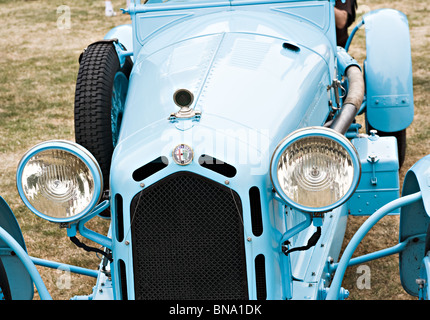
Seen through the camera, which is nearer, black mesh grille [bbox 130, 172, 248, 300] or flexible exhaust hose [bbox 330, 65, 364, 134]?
black mesh grille [bbox 130, 172, 248, 300]

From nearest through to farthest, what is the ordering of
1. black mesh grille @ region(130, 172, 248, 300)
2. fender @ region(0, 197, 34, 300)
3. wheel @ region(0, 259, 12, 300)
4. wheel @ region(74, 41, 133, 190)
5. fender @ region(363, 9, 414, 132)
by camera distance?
1. black mesh grille @ region(130, 172, 248, 300)
2. wheel @ region(0, 259, 12, 300)
3. fender @ region(0, 197, 34, 300)
4. wheel @ region(74, 41, 133, 190)
5. fender @ region(363, 9, 414, 132)

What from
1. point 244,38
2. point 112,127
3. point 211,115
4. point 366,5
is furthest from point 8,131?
point 366,5

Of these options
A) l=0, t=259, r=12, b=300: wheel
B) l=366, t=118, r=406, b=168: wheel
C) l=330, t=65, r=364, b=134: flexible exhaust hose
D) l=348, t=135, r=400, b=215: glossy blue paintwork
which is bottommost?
l=0, t=259, r=12, b=300: wheel

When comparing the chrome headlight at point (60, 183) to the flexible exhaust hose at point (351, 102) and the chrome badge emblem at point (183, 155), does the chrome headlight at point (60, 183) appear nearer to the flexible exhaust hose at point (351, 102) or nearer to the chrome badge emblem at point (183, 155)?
the chrome badge emblem at point (183, 155)

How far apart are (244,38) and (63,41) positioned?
21.1 ft

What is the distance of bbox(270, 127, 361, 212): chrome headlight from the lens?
2424 mm

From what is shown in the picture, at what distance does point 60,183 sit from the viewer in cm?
259

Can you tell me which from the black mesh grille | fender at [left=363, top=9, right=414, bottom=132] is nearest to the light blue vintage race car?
the black mesh grille

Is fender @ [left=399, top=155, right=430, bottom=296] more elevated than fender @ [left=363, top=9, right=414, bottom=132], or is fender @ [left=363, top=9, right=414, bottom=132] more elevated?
fender @ [left=363, top=9, right=414, bottom=132]

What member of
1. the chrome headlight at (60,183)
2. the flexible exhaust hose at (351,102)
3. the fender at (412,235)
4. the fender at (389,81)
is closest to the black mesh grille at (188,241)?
the chrome headlight at (60,183)

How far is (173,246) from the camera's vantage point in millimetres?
2580

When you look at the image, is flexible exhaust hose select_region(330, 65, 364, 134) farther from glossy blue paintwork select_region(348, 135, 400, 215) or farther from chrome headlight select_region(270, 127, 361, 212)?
chrome headlight select_region(270, 127, 361, 212)

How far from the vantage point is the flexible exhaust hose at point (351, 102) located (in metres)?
3.13
